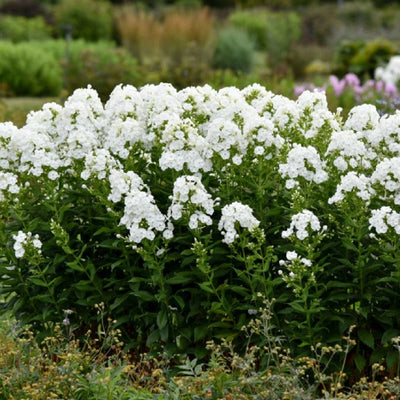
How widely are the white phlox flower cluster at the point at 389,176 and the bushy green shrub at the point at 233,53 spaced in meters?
16.3

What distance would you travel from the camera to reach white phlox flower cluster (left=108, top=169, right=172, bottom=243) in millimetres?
4148

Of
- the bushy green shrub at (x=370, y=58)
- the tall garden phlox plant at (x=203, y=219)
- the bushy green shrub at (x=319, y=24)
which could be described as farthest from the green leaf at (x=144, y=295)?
the bushy green shrub at (x=319, y=24)

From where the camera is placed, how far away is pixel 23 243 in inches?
173

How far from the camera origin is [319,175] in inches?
167

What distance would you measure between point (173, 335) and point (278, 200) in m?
0.95

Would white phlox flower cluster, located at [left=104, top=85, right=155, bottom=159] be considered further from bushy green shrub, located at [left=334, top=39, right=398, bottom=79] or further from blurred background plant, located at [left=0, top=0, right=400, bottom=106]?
bushy green shrub, located at [left=334, top=39, right=398, bottom=79]

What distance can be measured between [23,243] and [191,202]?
982 millimetres

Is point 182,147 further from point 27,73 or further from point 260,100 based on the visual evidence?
point 27,73

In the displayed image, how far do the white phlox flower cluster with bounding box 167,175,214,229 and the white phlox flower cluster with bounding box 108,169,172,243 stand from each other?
9cm

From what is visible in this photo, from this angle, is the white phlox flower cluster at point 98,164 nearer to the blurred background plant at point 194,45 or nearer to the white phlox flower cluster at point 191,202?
the white phlox flower cluster at point 191,202

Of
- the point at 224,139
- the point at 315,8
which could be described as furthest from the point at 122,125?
the point at 315,8

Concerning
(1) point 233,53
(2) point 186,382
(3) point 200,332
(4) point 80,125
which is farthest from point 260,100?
(1) point 233,53

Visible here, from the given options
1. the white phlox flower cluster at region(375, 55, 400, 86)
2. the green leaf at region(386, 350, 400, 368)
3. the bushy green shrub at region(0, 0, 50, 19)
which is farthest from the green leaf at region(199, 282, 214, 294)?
the bushy green shrub at region(0, 0, 50, 19)

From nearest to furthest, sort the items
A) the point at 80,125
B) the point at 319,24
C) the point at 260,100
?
1. the point at 80,125
2. the point at 260,100
3. the point at 319,24
